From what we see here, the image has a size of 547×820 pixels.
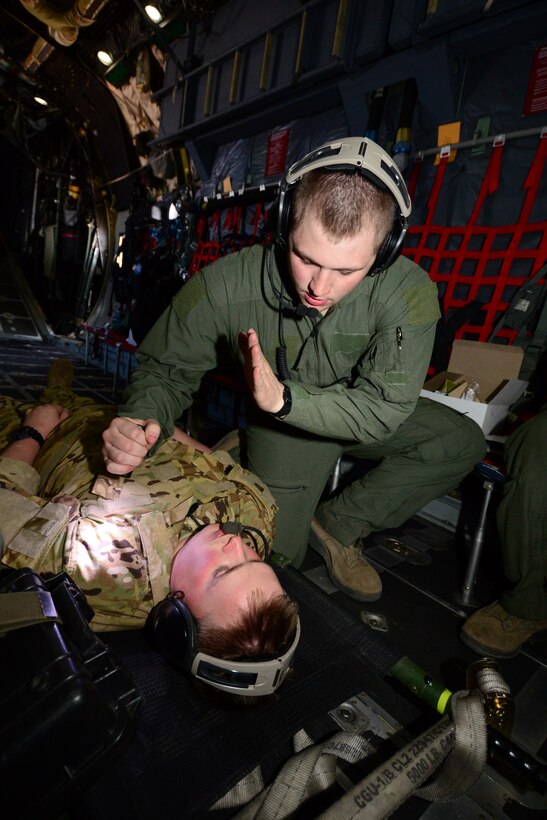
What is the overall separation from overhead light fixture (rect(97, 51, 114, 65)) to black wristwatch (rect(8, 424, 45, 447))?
8.79 m

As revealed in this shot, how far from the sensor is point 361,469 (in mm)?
3439

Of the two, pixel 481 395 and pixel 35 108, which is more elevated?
pixel 35 108

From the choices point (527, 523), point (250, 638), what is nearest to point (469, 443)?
point (527, 523)

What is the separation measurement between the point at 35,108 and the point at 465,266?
13348 millimetres

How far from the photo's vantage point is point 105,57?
7473mm

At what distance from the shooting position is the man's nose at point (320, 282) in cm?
142

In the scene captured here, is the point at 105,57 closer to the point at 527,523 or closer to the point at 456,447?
the point at 456,447

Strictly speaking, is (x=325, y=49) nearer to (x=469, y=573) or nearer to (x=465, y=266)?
(x=465, y=266)

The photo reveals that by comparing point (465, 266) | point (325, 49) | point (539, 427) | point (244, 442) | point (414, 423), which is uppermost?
point (325, 49)

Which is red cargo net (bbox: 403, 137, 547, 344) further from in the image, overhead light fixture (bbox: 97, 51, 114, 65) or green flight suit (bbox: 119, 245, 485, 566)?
overhead light fixture (bbox: 97, 51, 114, 65)

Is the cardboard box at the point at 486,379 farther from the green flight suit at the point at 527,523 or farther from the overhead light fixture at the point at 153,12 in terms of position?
the overhead light fixture at the point at 153,12

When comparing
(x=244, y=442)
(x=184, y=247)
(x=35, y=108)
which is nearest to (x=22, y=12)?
(x=35, y=108)

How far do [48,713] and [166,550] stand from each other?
0.69m

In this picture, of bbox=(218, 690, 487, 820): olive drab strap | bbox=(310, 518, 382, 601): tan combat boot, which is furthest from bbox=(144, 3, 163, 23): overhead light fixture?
bbox=(218, 690, 487, 820): olive drab strap
